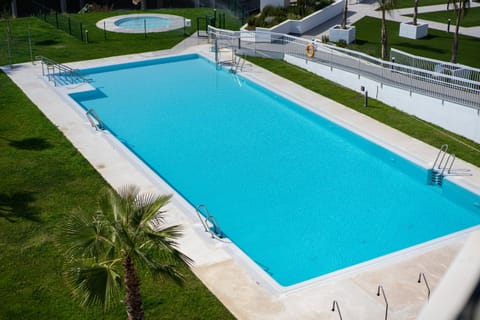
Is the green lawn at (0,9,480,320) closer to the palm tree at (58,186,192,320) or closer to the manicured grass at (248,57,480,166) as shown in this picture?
the manicured grass at (248,57,480,166)

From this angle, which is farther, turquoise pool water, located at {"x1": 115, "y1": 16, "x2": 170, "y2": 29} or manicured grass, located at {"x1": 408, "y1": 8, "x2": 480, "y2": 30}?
turquoise pool water, located at {"x1": 115, "y1": 16, "x2": 170, "y2": 29}

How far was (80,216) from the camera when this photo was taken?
913 centimetres

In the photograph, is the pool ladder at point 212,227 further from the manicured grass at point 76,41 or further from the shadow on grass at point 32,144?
the manicured grass at point 76,41

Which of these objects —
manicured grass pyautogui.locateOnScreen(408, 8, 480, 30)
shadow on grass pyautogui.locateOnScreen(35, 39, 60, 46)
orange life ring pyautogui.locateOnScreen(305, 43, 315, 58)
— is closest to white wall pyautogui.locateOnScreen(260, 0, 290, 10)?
manicured grass pyautogui.locateOnScreen(408, 8, 480, 30)

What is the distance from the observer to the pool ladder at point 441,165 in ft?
58.4

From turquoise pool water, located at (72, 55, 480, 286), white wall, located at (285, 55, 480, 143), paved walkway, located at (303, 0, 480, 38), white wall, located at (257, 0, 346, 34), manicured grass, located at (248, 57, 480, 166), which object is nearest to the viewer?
turquoise pool water, located at (72, 55, 480, 286)

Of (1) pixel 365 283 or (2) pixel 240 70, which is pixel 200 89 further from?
(1) pixel 365 283

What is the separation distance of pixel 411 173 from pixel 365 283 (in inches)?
271

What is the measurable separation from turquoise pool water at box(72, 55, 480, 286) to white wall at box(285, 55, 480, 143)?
287 centimetres

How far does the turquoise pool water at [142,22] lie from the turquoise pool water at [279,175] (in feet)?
35.5

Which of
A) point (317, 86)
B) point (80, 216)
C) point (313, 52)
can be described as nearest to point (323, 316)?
point (80, 216)

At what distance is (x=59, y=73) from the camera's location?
1073 inches

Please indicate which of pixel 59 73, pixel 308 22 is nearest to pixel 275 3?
pixel 308 22

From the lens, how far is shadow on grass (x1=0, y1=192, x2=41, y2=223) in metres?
15.2
